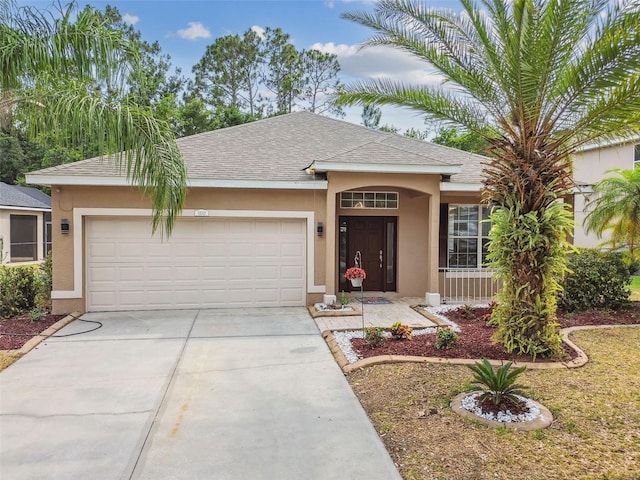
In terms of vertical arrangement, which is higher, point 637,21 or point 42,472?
point 637,21

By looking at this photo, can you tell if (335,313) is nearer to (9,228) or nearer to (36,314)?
(36,314)

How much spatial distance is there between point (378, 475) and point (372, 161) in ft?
24.3

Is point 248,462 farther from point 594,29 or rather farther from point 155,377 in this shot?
point 594,29

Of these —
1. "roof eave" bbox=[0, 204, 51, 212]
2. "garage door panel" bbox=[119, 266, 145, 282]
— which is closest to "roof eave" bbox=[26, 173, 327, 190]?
"garage door panel" bbox=[119, 266, 145, 282]

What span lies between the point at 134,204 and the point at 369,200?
5880 mm

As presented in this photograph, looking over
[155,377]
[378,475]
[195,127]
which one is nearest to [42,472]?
[155,377]

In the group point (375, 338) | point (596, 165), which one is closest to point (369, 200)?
point (375, 338)

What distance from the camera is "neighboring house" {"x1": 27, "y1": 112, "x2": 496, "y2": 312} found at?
9797 mm

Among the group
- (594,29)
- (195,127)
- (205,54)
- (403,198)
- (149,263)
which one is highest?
(205,54)

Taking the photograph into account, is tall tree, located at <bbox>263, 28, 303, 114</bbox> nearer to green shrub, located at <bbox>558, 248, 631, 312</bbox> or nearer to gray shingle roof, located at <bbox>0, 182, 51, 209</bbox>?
gray shingle roof, located at <bbox>0, 182, 51, 209</bbox>

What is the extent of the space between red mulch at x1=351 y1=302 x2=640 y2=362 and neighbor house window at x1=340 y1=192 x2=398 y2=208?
12.4 ft

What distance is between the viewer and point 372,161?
9.98 metres

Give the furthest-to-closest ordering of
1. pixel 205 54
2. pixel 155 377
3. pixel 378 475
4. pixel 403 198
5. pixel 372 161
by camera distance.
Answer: pixel 205 54 < pixel 403 198 < pixel 372 161 < pixel 155 377 < pixel 378 475

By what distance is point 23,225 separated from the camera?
21.2 m
